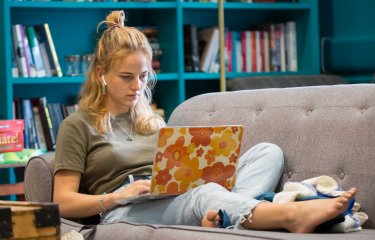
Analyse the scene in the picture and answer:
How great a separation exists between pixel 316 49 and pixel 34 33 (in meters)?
1.68

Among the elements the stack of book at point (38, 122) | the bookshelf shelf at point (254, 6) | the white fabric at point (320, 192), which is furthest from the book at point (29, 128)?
the white fabric at point (320, 192)

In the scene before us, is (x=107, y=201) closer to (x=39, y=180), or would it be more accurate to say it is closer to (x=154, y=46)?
(x=39, y=180)

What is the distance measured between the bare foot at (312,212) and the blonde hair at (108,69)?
0.80 meters

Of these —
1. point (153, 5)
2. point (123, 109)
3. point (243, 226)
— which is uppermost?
point (153, 5)

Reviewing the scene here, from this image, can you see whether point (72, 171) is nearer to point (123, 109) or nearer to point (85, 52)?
point (123, 109)

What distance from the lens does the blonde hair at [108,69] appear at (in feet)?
8.46

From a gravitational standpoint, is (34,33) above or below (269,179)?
above

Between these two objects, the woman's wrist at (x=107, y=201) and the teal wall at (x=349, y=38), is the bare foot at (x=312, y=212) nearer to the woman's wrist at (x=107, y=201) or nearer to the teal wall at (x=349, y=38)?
the woman's wrist at (x=107, y=201)

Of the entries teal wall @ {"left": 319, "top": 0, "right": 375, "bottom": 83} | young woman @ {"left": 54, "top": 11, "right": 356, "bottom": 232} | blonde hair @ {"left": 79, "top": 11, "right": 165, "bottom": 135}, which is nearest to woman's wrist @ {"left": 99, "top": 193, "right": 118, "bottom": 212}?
young woman @ {"left": 54, "top": 11, "right": 356, "bottom": 232}

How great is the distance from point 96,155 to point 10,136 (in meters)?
0.87

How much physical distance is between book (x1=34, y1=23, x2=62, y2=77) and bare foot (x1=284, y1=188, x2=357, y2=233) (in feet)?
8.20

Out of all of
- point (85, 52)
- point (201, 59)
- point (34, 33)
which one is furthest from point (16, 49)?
point (201, 59)

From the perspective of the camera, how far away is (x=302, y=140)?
7.75 ft

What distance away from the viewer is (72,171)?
2.43 m
